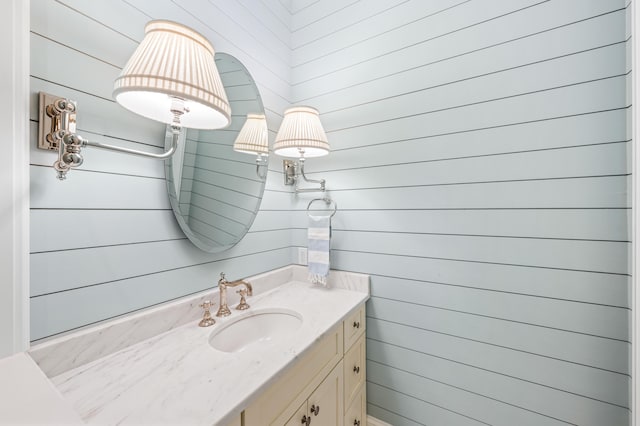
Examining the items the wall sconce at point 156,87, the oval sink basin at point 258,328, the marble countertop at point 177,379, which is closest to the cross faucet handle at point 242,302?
the oval sink basin at point 258,328

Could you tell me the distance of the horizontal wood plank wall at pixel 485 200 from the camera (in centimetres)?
97

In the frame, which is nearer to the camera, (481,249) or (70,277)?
(70,277)

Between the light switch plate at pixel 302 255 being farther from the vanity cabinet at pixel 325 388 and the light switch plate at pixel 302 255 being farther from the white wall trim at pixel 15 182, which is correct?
the white wall trim at pixel 15 182

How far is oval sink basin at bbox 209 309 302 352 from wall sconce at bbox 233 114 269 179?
740 millimetres

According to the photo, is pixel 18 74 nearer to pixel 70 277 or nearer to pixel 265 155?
pixel 70 277

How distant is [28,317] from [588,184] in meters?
1.86

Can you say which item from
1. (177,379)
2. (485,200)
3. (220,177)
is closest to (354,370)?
(177,379)

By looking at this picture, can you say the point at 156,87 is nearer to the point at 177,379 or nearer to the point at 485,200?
the point at 177,379

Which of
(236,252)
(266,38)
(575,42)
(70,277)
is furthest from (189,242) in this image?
(575,42)

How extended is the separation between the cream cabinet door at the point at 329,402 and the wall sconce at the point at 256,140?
3.46ft

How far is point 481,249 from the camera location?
118 centimetres

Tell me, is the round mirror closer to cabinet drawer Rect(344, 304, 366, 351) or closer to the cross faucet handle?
the cross faucet handle

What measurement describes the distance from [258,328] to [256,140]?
0.97 metres

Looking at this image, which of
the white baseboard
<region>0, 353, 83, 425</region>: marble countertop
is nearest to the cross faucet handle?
<region>0, 353, 83, 425</region>: marble countertop
